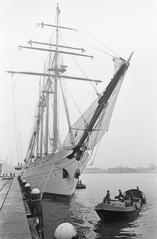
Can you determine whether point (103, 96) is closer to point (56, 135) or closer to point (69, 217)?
point (69, 217)

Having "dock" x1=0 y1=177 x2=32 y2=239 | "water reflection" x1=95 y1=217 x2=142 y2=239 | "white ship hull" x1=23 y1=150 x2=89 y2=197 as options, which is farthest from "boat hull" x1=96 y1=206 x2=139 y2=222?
"dock" x1=0 y1=177 x2=32 y2=239

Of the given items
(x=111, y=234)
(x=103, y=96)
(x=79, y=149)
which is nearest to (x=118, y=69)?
(x=103, y=96)

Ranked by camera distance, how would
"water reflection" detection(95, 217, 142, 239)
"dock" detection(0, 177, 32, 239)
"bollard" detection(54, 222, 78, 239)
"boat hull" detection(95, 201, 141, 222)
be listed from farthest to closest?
"boat hull" detection(95, 201, 141, 222) < "water reflection" detection(95, 217, 142, 239) < "dock" detection(0, 177, 32, 239) < "bollard" detection(54, 222, 78, 239)

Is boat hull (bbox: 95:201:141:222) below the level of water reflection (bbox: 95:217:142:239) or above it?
above

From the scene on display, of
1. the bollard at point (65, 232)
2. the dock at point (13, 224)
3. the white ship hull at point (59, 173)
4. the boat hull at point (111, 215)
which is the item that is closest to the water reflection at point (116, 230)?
the boat hull at point (111, 215)

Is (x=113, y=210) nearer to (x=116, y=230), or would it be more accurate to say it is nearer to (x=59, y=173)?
(x=116, y=230)

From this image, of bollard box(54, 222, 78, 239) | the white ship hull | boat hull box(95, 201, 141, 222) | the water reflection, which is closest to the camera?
bollard box(54, 222, 78, 239)

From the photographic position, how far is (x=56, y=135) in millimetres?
36062

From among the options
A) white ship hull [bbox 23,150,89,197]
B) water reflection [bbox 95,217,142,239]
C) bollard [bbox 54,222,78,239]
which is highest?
white ship hull [bbox 23,150,89,197]

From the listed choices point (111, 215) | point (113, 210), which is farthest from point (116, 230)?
point (113, 210)

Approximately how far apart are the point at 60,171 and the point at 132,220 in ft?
28.0

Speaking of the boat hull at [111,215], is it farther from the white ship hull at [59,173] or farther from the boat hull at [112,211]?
the white ship hull at [59,173]

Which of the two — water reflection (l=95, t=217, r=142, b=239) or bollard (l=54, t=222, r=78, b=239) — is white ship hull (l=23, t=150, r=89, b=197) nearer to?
water reflection (l=95, t=217, r=142, b=239)

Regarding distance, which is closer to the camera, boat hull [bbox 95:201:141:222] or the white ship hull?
boat hull [bbox 95:201:141:222]
